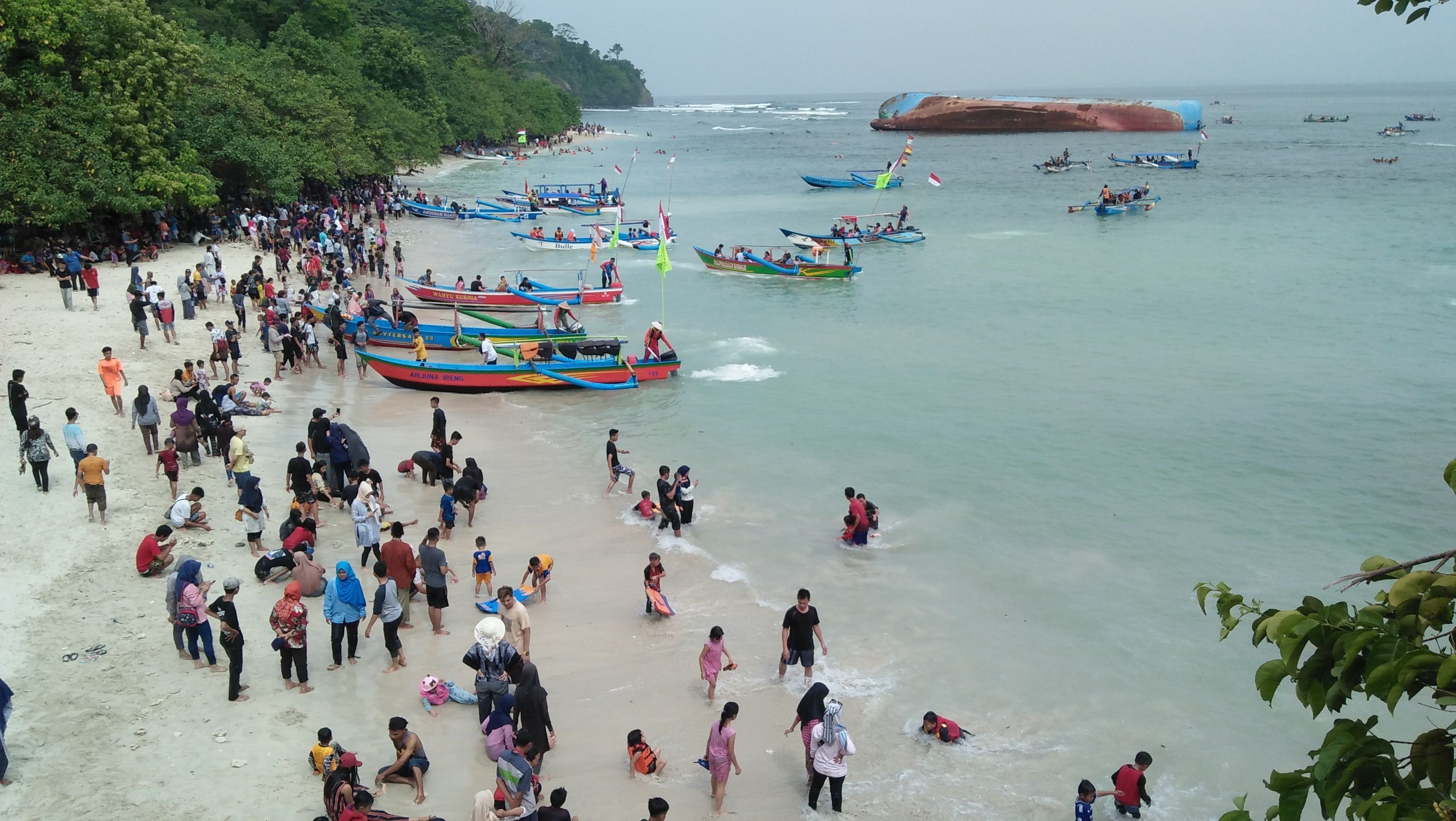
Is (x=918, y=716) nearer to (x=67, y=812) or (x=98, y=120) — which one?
(x=67, y=812)

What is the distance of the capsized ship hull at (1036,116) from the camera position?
133 metres

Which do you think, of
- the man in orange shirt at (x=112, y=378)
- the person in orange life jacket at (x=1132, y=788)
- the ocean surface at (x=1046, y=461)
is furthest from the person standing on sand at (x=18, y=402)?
the person in orange life jacket at (x=1132, y=788)

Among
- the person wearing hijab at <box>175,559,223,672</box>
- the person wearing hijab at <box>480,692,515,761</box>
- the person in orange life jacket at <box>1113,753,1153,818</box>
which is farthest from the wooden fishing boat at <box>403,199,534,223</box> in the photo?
the person in orange life jacket at <box>1113,753,1153,818</box>

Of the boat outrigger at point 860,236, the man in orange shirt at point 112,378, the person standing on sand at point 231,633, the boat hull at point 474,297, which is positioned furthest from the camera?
the boat outrigger at point 860,236

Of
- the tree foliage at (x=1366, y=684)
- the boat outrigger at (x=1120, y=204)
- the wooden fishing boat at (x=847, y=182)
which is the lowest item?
the tree foliage at (x=1366, y=684)

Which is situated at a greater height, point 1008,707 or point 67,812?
point 67,812

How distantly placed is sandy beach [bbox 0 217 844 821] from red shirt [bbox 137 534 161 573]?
23 cm

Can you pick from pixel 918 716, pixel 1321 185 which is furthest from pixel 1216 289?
pixel 1321 185

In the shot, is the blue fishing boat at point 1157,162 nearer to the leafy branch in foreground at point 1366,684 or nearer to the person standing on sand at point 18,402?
the person standing on sand at point 18,402

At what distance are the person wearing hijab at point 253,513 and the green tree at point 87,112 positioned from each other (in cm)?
1766

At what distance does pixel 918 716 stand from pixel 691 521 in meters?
6.07

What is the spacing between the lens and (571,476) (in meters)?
18.6

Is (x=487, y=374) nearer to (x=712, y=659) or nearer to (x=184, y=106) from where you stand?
(x=712, y=659)

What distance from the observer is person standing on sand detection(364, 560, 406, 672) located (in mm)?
11062
